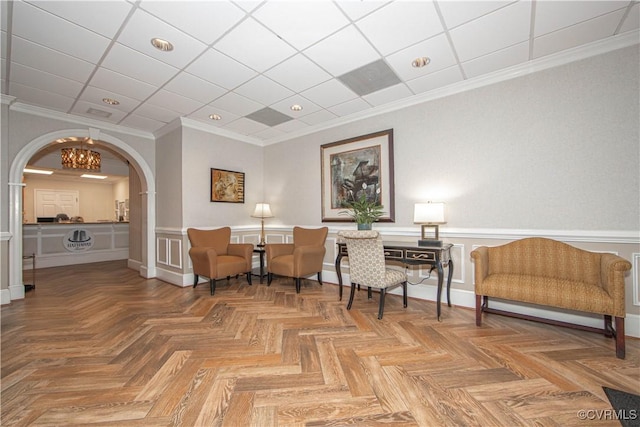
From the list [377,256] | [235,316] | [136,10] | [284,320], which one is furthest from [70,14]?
[377,256]

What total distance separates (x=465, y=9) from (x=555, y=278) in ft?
8.52

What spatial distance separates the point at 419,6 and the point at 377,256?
2.31 metres

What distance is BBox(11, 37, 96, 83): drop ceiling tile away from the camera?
99.7 inches

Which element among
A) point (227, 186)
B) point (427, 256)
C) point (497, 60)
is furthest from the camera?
point (227, 186)

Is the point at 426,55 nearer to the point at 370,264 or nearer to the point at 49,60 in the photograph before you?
the point at 370,264

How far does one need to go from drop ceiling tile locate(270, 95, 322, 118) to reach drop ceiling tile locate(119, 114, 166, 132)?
7.15 feet

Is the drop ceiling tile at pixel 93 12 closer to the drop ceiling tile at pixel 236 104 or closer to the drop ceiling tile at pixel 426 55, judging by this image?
the drop ceiling tile at pixel 236 104

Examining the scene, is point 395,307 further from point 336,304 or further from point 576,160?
point 576,160

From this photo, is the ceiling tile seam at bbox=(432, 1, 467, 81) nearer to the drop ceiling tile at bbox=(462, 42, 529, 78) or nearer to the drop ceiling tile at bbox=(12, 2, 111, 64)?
the drop ceiling tile at bbox=(462, 42, 529, 78)

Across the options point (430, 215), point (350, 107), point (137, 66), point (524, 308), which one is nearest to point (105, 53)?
point (137, 66)

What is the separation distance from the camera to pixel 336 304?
3469 mm

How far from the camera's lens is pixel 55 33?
2352 mm

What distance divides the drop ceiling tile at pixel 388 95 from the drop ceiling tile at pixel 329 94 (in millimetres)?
244

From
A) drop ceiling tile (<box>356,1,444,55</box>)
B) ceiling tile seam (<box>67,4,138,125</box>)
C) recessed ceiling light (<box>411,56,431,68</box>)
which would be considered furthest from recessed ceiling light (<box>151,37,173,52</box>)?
recessed ceiling light (<box>411,56,431,68</box>)
